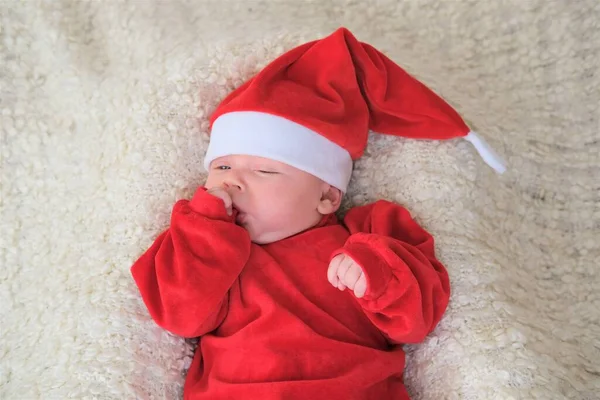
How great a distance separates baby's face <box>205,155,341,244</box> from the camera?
1.15 metres

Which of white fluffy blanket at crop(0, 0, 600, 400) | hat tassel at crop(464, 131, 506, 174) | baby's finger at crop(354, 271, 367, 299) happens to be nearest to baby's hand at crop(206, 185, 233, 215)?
white fluffy blanket at crop(0, 0, 600, 400)

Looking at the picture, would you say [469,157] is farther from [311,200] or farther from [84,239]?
[84,239]

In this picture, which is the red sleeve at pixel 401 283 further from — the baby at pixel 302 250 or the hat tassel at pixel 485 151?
the hat tassel at pixel 485 151

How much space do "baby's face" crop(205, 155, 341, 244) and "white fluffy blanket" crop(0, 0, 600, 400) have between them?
0.16 metres

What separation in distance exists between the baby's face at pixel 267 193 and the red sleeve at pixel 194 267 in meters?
0.05

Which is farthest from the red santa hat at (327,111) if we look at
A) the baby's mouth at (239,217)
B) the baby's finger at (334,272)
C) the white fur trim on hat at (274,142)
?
the baby's finger at (334,272)

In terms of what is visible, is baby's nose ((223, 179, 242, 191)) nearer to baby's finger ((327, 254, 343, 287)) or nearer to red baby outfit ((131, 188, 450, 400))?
red baby outfit ((131, 188, 450, 400))

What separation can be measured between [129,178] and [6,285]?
1.06 feet

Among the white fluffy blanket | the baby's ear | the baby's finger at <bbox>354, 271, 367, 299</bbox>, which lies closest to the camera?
the baby's finger at <bbox>354, 271, 367, 299</bbox>

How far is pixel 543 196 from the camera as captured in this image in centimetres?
141

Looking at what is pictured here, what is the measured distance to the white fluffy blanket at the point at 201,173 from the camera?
1.09 metres

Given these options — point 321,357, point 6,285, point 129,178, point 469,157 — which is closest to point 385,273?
point 321,357

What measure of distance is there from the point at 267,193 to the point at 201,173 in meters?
0.23

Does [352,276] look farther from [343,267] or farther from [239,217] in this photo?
[239,217]
